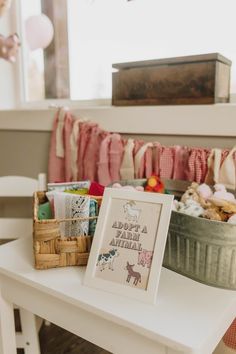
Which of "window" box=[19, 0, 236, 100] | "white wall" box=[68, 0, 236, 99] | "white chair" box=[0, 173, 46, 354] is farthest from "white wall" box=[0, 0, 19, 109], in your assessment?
"white chair" box=[0, 173, 46, 354]

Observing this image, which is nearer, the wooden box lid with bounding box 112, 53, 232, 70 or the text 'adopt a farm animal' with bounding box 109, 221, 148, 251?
the text 'adopt a farm animal' with bounding box 109, 221, 148, 251

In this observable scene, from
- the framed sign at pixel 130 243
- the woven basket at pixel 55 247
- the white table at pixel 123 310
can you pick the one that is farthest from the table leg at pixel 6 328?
the framed sign at pixel 130 243

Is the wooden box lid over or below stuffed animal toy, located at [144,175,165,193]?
over

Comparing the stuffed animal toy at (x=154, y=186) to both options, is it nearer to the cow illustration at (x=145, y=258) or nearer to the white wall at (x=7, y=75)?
the cow illustration at (x=145, y=258)

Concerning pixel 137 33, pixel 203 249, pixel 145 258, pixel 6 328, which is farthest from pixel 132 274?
pixel 137 33

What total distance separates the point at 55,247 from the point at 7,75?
1.25 metres

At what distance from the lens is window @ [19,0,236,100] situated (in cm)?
118

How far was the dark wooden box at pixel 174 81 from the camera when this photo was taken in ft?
3.39

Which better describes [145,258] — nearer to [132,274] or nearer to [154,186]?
[132,274]

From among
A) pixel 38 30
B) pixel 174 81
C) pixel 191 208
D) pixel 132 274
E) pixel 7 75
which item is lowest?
pixel 132 274

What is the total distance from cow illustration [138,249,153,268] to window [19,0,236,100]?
0.77 meters

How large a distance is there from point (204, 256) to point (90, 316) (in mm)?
281

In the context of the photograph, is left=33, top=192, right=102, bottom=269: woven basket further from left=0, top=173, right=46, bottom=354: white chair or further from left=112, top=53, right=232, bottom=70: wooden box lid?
left=112, top=53, right=232, bottom=70: wooden box lid

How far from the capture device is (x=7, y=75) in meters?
1.74
